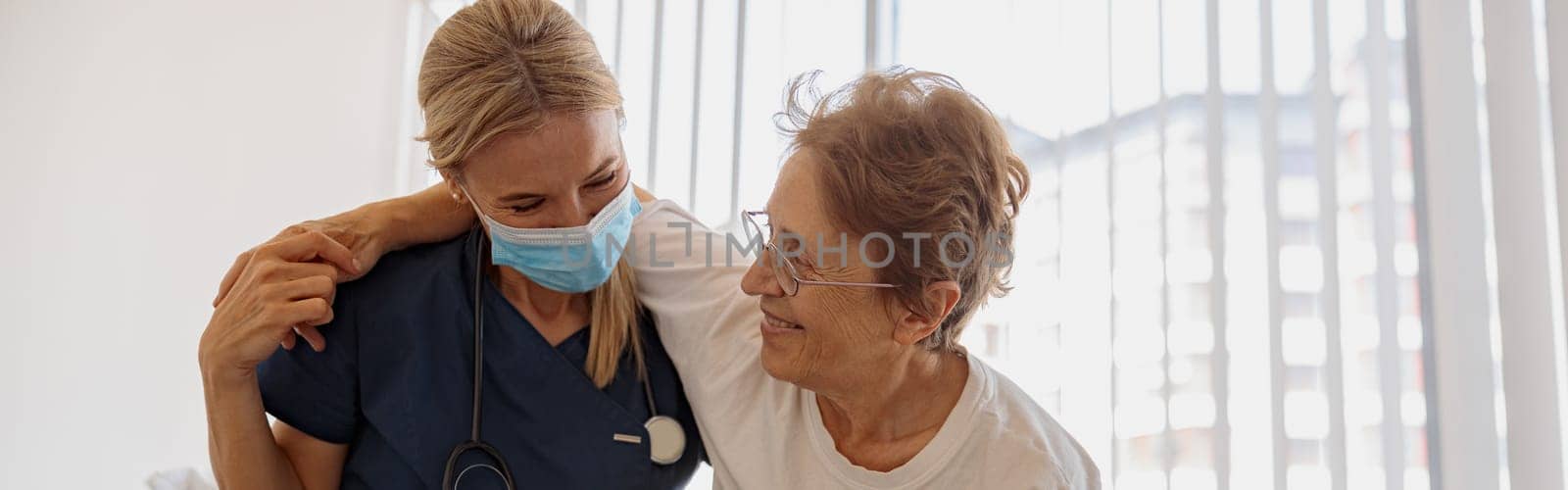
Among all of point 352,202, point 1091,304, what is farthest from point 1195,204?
point 352,202

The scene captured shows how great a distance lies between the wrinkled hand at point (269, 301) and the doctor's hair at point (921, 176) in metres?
0.61

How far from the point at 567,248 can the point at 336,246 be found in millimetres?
278

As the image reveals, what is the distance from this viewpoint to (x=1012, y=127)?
2.40 m

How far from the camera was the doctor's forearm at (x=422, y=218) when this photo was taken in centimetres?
153

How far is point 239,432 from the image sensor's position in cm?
139

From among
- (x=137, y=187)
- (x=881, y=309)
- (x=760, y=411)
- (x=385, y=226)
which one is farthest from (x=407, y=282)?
(x=137, y=187)

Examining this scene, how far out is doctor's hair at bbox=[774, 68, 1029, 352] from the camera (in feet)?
4.46

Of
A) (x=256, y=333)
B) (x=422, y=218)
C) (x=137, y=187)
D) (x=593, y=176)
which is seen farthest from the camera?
(x=137, y=187)

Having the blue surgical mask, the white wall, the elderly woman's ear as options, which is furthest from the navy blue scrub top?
the white wall

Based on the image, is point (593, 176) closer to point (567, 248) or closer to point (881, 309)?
point (567, 248)

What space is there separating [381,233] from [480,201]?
15 centimetres

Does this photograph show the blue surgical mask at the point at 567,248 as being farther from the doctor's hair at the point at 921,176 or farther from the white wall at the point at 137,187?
the white wall at the point at 137,187

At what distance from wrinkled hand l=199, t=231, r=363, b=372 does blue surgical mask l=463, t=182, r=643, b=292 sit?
0.21 m

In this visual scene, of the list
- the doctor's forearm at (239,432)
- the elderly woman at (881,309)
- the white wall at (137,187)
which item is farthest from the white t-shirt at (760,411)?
the white wall at (137,187)
